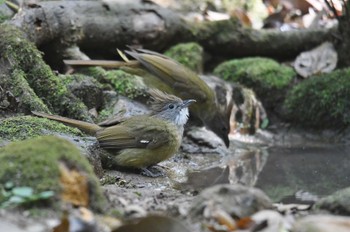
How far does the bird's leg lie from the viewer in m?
6.17

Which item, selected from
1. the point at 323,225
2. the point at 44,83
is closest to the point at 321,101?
the point at 44,83

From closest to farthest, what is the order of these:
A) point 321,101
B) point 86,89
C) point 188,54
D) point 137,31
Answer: point 86,89 → point 321,101 → point 137,31 → point 188,54

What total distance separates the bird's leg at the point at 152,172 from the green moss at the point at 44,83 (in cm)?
85

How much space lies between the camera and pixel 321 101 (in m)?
8.66

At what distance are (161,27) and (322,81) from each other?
234 centimetres

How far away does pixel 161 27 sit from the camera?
9.27m

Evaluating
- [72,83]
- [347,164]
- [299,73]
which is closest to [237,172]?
[347,164]

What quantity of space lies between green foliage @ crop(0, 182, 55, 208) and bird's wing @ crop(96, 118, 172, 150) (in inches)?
94.9

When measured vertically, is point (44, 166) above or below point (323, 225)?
below

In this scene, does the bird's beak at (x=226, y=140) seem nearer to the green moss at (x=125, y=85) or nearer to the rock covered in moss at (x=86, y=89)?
the green moss at (x=125, y=85)

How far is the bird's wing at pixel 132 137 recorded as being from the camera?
239 inches

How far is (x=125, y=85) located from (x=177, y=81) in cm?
63

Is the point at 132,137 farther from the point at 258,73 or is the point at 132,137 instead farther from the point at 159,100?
the point at 258,73

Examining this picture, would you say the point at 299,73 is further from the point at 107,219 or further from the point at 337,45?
the point at 107,219
